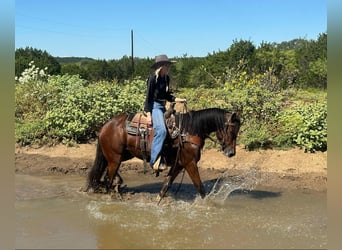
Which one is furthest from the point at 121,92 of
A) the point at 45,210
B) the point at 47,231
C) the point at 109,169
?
the point at 47,231

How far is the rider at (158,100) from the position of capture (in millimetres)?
7113

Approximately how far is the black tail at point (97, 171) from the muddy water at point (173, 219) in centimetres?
23

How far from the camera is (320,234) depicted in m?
6.07

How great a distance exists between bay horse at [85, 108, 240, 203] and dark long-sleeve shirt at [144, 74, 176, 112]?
0.43m

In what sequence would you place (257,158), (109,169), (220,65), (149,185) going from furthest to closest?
(220,65) → (257,158) → (149,185) → (109,169)

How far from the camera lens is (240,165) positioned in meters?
9.80

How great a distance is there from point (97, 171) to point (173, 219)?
6.49 ft

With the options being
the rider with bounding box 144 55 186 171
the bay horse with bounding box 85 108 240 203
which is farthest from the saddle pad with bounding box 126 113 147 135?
the rider with bounding box 144 55 186 171

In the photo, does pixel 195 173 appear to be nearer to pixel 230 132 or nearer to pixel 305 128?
pixel 230 132

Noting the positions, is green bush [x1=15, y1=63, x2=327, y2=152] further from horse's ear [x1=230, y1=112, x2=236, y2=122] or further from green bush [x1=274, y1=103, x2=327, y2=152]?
horse's ear [x1=230, y1=112, x2=236, y2=122]

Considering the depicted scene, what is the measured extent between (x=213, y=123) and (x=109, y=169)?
2146 mm

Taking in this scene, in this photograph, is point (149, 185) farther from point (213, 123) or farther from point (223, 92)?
point (223, 92)

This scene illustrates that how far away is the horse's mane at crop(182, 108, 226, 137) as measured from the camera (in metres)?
7.15

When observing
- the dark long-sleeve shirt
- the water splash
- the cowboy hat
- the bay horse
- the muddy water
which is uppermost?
the cowboy hat
